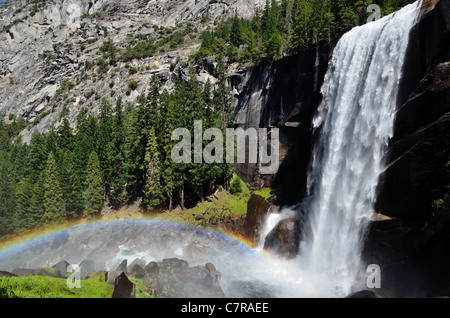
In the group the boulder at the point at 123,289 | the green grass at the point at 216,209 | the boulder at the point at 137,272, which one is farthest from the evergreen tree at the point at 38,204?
the boulder at the point at 123,289

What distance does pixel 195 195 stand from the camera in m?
40.5

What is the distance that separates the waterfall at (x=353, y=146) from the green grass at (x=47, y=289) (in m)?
17.0

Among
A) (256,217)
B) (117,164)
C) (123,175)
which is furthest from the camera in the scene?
(117,164)

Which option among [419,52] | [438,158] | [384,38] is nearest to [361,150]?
[438,158]

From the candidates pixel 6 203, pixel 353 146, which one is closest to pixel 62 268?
pixel 6 203

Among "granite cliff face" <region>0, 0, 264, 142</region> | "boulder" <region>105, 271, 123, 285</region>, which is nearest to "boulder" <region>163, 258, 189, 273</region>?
"boulder" <region>105, 271, 123, 285</region>

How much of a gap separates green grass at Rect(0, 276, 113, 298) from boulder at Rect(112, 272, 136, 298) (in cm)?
65

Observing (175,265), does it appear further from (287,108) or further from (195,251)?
(287,108)

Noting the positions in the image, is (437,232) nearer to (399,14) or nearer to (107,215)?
(399,14)

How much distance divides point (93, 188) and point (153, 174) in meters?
10.7

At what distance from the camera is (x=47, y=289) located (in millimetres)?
14039

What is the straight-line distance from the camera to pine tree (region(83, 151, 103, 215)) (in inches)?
1509

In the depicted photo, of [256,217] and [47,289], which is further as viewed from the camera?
[256,217]

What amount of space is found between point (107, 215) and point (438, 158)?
4304cm
